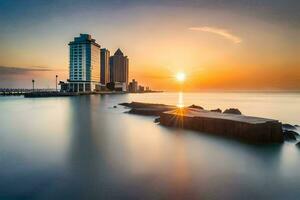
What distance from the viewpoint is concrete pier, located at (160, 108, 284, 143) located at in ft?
72.0

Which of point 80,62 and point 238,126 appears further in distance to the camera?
point 80,62

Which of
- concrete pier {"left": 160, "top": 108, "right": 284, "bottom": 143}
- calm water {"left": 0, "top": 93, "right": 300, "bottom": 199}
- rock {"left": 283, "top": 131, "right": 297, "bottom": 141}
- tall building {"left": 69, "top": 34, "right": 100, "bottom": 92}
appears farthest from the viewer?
tall building {"left": 69, "top": 34, "right": 100, "bottom": 92}

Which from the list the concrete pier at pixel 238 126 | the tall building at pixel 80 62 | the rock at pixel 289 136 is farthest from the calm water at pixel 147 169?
the tall building at pixel 80 62

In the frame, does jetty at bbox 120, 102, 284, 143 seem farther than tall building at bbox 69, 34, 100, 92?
No

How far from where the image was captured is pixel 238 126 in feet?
78.6

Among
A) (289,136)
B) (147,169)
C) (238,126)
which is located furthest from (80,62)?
(147,169)

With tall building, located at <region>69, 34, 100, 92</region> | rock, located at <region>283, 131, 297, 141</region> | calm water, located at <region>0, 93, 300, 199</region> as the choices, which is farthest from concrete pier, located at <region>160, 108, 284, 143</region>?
tall building, located at <region>69, 34, 100, 92</region>

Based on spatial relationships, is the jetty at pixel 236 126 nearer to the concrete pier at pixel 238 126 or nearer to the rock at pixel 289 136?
the concrete pier at pixel 238 126

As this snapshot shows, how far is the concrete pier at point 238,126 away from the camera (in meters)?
22.0

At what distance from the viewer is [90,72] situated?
197m

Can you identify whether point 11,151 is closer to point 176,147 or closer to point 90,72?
point 176,147

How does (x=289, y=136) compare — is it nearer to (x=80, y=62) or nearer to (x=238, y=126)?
(x=238, y=126)

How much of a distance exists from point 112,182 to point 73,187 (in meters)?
1.98

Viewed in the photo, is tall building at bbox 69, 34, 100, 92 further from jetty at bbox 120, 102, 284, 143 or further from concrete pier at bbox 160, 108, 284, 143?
concrete pier at bbox 160, 108, 284, 143
